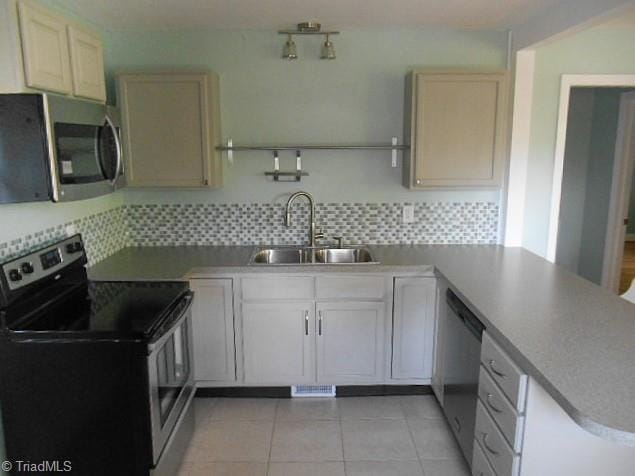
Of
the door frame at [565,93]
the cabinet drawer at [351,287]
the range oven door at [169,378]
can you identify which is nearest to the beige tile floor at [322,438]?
the range oven door at [169,378]

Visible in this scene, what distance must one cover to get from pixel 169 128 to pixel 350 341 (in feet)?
5.47

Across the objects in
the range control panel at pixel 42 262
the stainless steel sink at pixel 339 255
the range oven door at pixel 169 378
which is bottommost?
the range oven door at pixel 169 378

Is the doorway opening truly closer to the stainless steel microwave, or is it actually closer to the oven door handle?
the oven door handle

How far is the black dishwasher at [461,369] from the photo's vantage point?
2.14 metres

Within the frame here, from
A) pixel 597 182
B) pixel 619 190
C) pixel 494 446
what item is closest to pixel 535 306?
pixel 494 446

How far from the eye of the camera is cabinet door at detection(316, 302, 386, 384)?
9.34 feet

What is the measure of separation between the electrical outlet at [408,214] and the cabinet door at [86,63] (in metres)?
1.95

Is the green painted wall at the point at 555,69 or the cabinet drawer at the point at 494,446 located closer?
the cabinet drawer at the point at 494,446

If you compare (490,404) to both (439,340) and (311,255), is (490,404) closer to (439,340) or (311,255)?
(439,340)

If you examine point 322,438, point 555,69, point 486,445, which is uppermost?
point 555,69

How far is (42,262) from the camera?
2123 mm

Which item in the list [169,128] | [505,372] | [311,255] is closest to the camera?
[505,372]

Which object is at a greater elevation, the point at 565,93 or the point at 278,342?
the point at 565,93

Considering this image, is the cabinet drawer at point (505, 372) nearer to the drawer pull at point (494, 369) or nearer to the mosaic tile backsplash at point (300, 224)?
the drawer pull at point (494, 369)
